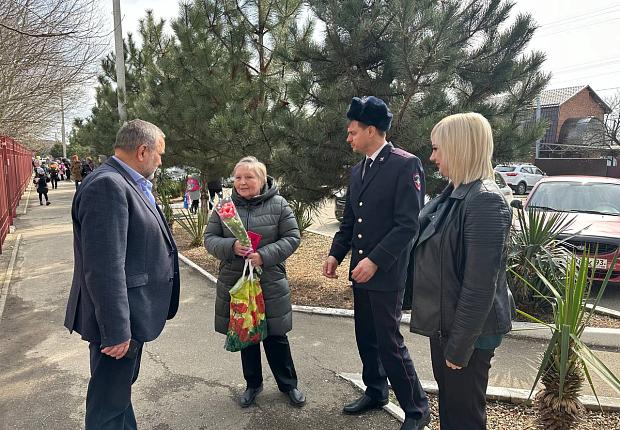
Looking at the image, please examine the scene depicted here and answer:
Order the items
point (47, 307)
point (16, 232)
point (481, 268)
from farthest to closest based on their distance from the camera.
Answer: point (16, 232)
point (47, 307)
point (481, 268)

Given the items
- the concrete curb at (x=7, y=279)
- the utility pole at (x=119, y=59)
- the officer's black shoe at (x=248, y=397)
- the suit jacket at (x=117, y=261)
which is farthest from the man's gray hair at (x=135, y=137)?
the utility pole at (x=119, y=59)

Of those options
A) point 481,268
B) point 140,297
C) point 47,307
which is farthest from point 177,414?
point 47,307

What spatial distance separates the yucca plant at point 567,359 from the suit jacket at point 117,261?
201 centimetres

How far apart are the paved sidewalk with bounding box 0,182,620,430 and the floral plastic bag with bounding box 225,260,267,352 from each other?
551 millimetres

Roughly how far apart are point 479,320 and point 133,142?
186 cm

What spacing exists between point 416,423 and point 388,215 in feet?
4.21

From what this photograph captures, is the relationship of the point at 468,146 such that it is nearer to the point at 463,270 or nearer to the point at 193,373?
the point at 463,270

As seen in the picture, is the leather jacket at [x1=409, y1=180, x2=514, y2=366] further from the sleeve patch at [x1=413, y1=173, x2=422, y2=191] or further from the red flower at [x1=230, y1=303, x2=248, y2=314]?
the red flower at [x1=230, y1=303, x2=248, y2=314]

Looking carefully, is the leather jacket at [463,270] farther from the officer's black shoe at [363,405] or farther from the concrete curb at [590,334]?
the concrete curb at [590,334]

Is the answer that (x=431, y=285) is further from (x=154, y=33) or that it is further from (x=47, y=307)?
(x=154, y=33)

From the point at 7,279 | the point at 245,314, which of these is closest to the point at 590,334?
the point at 245,314

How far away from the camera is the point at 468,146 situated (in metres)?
2.05

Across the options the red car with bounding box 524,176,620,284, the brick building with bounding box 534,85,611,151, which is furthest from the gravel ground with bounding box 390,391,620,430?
the brick building with bounding box 534,85,611,151

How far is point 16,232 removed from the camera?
1091cm
